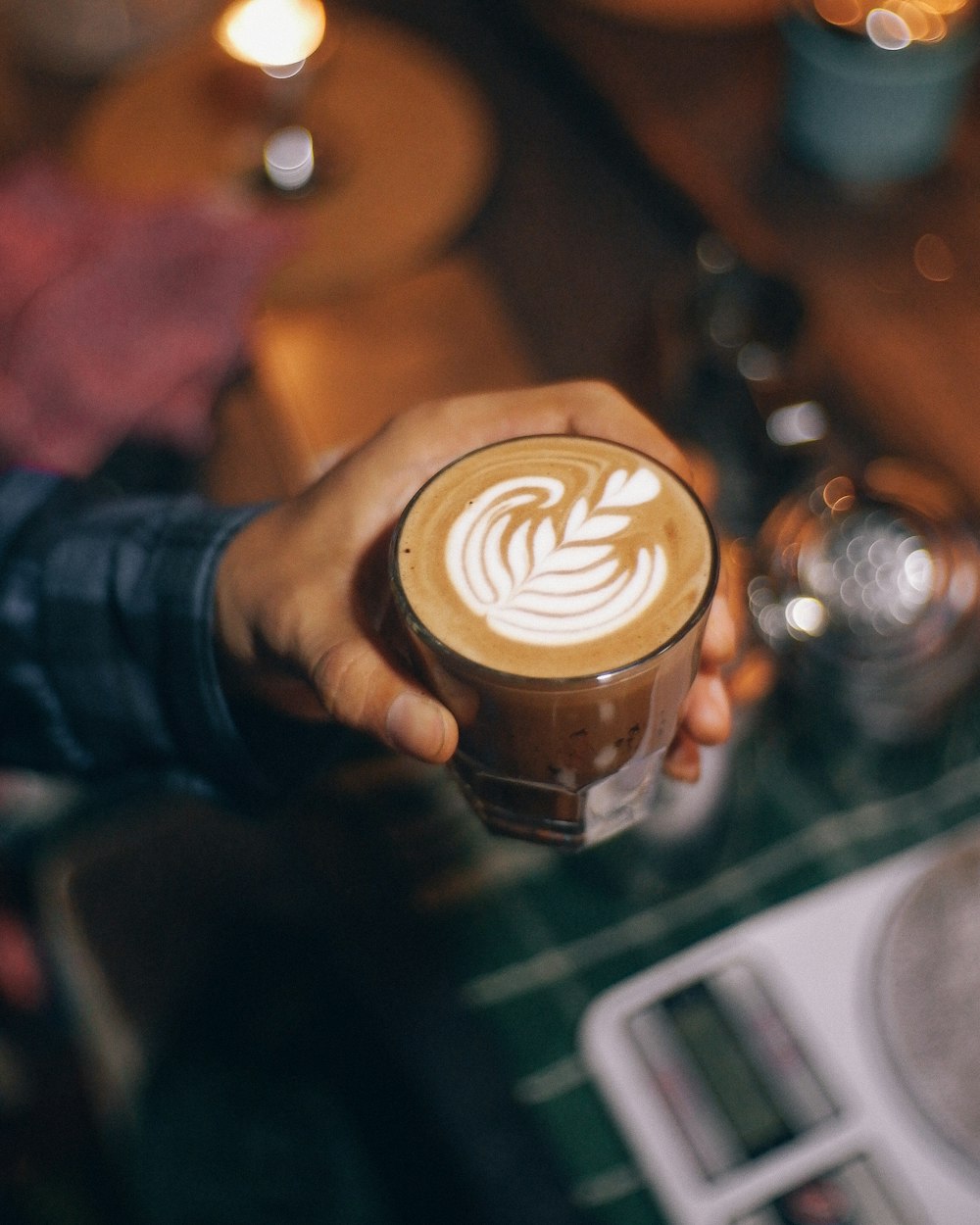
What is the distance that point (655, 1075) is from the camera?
1.14 meters

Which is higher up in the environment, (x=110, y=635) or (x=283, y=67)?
(x=283, y=67)

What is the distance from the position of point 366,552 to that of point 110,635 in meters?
0.39

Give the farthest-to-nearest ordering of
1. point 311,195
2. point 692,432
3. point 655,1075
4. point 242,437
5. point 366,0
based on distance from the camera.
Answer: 1. point 366,0
2. point 311,195
3. point 242,437
4. point 692,432
5. point 655,1075

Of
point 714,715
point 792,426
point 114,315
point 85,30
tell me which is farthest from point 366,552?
point 85,30

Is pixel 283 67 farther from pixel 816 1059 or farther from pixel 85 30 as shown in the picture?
pixel 816 1059

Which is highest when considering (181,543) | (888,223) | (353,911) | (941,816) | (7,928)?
(181,543)

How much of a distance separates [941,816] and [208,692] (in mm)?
851

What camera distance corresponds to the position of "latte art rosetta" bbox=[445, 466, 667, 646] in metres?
0.84

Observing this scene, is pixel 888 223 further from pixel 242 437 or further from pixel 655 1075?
pixel 655 1075

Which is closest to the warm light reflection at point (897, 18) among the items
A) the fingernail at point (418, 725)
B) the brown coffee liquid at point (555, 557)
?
the brown coffee liquid at point (555, 557)

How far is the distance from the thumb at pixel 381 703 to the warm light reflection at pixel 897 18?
124 centimetres

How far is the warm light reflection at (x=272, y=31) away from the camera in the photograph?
6.73 feet

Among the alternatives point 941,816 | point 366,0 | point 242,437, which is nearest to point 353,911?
point 941,816

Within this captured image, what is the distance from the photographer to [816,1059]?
3.72 ft
